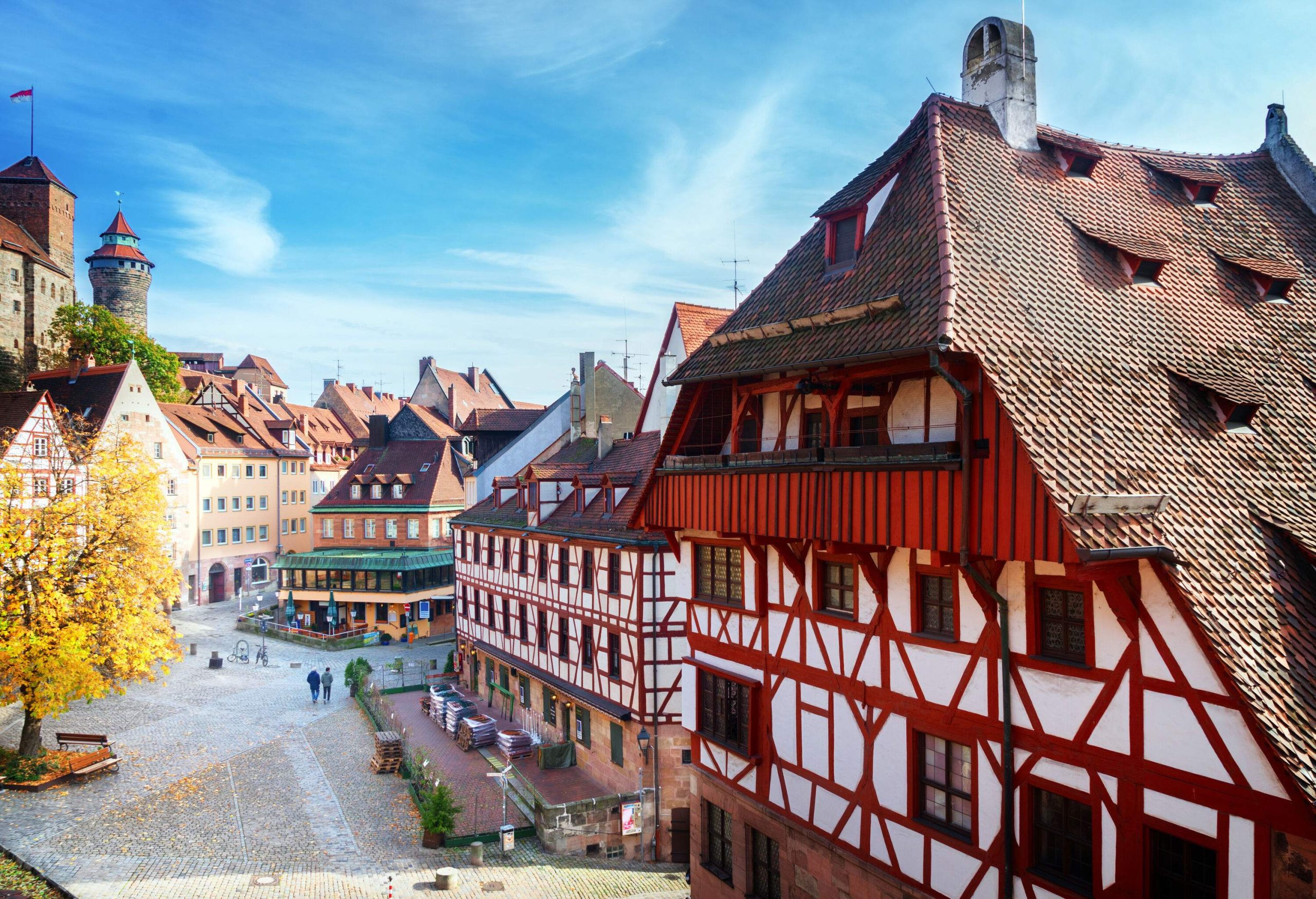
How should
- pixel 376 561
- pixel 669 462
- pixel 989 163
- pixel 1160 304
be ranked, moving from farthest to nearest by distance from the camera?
pixel 376 561, pixel 669 462, pixel 989 163, pixel 1160 304

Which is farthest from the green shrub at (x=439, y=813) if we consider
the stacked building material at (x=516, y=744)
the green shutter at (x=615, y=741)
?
the stacked building material at (x=516, y=744)

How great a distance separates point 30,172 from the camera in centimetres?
6969

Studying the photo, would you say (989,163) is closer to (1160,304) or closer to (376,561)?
(1160,304)

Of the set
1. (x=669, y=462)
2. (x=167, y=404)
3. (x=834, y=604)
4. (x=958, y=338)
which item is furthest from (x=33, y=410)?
(x=958, y=338)

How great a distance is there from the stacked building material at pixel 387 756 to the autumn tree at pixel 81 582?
670cm

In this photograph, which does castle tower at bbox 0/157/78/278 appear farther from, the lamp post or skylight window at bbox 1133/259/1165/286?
skylight window at bbox 1133/259/1165/286

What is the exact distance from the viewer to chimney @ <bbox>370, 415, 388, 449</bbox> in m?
54.7

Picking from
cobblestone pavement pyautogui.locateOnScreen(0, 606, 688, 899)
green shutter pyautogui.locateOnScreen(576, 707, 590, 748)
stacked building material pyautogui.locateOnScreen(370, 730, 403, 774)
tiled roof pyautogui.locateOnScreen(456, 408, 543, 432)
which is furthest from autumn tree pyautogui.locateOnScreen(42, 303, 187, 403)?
green shutter pyautogui.locateOnScreen(576, 707, 590, 748)

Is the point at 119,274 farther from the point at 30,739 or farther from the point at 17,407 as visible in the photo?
the point at 30,739

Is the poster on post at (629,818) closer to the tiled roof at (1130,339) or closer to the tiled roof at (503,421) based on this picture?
the tiled roof at (1130,339)

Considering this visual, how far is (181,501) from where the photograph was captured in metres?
57.1

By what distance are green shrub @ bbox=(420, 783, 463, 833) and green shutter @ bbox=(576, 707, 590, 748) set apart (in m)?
5.36

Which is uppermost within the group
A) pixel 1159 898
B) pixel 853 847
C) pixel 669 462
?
pixel 669 462

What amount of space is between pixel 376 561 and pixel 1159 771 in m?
45.1
